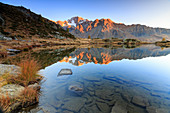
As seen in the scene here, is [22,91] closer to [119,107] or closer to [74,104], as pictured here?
[74,104]

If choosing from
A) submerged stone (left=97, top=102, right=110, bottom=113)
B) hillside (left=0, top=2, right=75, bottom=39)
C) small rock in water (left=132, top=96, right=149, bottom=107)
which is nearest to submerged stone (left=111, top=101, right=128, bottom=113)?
submerged stone (left=97, top=102, right=110, bottom=113)

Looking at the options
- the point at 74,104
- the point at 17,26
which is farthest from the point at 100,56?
the point at 17,26

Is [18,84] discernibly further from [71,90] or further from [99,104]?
[99,104]

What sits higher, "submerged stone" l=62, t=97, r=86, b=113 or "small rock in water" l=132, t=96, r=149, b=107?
"small rock in water" l=132, t=96, r=149, b=107

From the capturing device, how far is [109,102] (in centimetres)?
484

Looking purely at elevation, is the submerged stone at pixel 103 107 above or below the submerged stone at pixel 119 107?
below

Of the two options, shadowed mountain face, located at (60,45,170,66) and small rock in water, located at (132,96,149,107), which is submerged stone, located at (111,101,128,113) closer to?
small rock in water, located at (132,96,149,107)

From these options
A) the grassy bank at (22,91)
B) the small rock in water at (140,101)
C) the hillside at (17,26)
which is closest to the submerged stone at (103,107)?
the small rock in water at (140,101)

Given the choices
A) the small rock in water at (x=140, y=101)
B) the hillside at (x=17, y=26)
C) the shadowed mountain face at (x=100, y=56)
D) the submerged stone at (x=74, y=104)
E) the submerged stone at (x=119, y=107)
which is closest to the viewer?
the submerged stone at (x=119, y=107)

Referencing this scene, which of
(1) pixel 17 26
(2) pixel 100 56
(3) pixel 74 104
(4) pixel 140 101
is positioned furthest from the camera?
(1) pixel 17 26

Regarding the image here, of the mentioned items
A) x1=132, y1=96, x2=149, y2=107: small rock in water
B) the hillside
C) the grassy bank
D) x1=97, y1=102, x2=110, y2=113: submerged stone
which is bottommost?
x1=97, y1=102, x2=110, y2=113: submerged stone

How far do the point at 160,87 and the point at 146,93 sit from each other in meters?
1.98

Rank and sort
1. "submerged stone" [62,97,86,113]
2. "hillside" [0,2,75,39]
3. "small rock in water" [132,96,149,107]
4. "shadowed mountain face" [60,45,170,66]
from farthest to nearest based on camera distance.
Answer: "hillside" [0,2,75,39]
"shadowed mountain face" [60,45,170,66]
"small rock in water" [132,96,149,107]
"submerged stone" [62,97,86,113]

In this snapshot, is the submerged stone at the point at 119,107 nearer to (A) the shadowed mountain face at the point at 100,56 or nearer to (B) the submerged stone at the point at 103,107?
(B) the submerged stone at the point at 103,107
